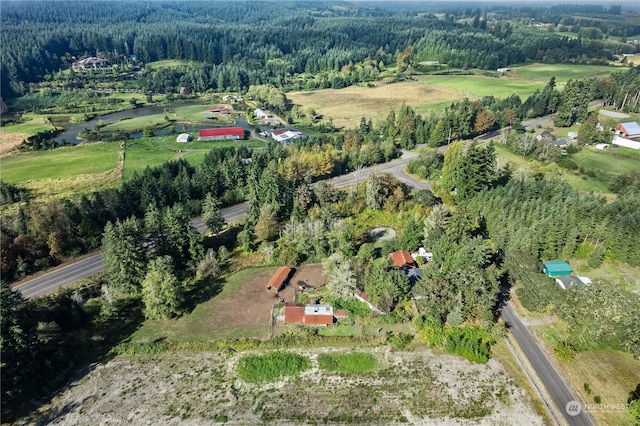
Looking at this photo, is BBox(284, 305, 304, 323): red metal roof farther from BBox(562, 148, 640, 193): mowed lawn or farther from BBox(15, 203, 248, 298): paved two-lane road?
BBox(562, 148, 640, 193): mowed lawn

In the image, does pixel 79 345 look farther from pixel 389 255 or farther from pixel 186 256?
pixel 389 255

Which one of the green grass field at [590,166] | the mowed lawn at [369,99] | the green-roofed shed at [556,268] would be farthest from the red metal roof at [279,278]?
the mowed lawn at [369,99]

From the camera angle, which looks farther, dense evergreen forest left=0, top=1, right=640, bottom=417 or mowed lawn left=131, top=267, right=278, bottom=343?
mowed lawn left=131, top=267, right=278, bottom=343

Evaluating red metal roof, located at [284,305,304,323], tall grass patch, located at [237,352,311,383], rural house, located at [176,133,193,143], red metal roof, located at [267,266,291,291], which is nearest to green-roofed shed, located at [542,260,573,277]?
red metal roof, located at [284,305,304,323]

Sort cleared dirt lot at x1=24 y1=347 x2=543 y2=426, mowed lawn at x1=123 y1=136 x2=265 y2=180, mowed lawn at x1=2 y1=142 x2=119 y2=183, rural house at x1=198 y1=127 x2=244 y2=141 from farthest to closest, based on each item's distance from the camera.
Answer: rural house at x1=198 y1=127 x2=244 y2=141 → mowed lawn at x1=123 y1=136 x2=265 y2=180 → mowed lawn at x1=2 y1=142 x2=119 y2=183 → cleared dirt lot at x1=24 y1=347 x2=543 y2=426

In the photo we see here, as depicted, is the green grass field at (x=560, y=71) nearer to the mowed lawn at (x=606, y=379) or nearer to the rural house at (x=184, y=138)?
the rural house at (x=184, y=138)

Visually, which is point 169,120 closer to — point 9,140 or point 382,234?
point 9,140
